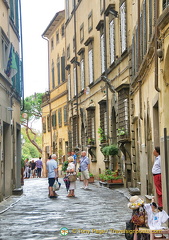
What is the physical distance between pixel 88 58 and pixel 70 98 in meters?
7.78

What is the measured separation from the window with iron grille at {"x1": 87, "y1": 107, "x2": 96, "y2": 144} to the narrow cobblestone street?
1181 centimetres

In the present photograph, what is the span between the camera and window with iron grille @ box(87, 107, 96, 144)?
3325 cm

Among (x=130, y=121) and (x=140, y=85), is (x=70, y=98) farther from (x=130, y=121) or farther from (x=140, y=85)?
(x=140, y=85)

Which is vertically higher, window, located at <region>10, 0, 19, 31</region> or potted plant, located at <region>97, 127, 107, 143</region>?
window, located at <region>10, 0, 19, 31</region>

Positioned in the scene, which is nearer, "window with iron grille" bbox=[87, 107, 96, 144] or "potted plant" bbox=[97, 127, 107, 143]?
"potted plant" bbox=[97, 127, 107, 143]

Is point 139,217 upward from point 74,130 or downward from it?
downward

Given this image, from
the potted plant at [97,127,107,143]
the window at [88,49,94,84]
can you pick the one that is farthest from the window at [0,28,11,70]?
the window at [88,49,94,84]

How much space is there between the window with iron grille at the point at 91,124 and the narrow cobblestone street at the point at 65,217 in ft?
38.7

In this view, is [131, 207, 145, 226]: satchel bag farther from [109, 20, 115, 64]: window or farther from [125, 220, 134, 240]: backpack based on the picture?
[109, 20, 115, 64]: window

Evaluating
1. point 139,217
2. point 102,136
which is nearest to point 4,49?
point 102,136

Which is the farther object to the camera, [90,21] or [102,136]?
[90,21]

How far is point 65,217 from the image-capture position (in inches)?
560

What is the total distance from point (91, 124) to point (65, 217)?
1957 cm

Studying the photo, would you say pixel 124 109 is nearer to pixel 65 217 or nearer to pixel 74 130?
pixel 65 217
